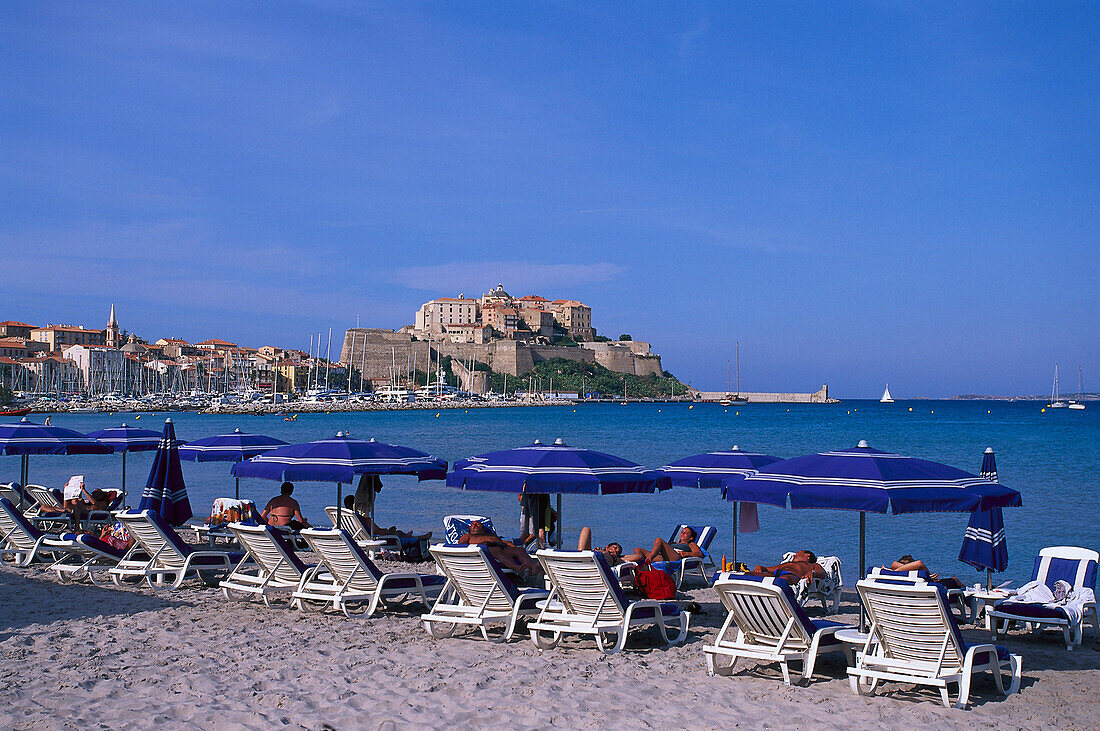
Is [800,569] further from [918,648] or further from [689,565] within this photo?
[918,648]

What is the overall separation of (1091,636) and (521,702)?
14.4 feet

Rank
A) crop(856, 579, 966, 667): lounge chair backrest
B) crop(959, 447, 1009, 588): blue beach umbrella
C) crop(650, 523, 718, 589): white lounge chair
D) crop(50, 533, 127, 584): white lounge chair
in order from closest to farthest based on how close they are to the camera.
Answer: crop(856, 579, 966, 667): lounge chair backrest < crop(959, 447, 1009, 588): blue beach umbrella < crop(650, 523, 718, 589): white lounge chair < crop(50, 533, 127, 584): white lounge chair

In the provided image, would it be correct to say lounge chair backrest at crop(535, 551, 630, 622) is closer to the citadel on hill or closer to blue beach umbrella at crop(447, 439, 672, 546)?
blue beach umbrella at crop(447, 439, 672, 546)

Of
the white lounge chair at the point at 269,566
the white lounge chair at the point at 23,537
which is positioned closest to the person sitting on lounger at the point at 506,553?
the white lounge chair at the point at 269,566

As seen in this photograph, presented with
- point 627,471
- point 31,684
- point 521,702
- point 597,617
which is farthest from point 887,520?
→ point 31,684

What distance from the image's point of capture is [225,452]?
1143 centimetres

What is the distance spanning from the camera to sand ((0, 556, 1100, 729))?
4.70 meters

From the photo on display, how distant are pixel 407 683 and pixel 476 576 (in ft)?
3.95

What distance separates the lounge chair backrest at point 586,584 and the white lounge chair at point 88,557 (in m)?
4.37

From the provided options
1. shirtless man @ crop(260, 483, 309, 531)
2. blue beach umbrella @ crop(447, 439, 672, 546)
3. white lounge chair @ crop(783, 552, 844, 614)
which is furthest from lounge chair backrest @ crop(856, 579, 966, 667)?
shirtless man @ crop(260, 483, 309, 531)

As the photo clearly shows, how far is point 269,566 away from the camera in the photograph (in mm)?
7449

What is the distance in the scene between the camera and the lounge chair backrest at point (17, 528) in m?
8.89

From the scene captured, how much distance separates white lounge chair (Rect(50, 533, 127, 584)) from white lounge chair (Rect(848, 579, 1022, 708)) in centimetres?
619

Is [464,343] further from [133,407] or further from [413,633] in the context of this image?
[413,633]
